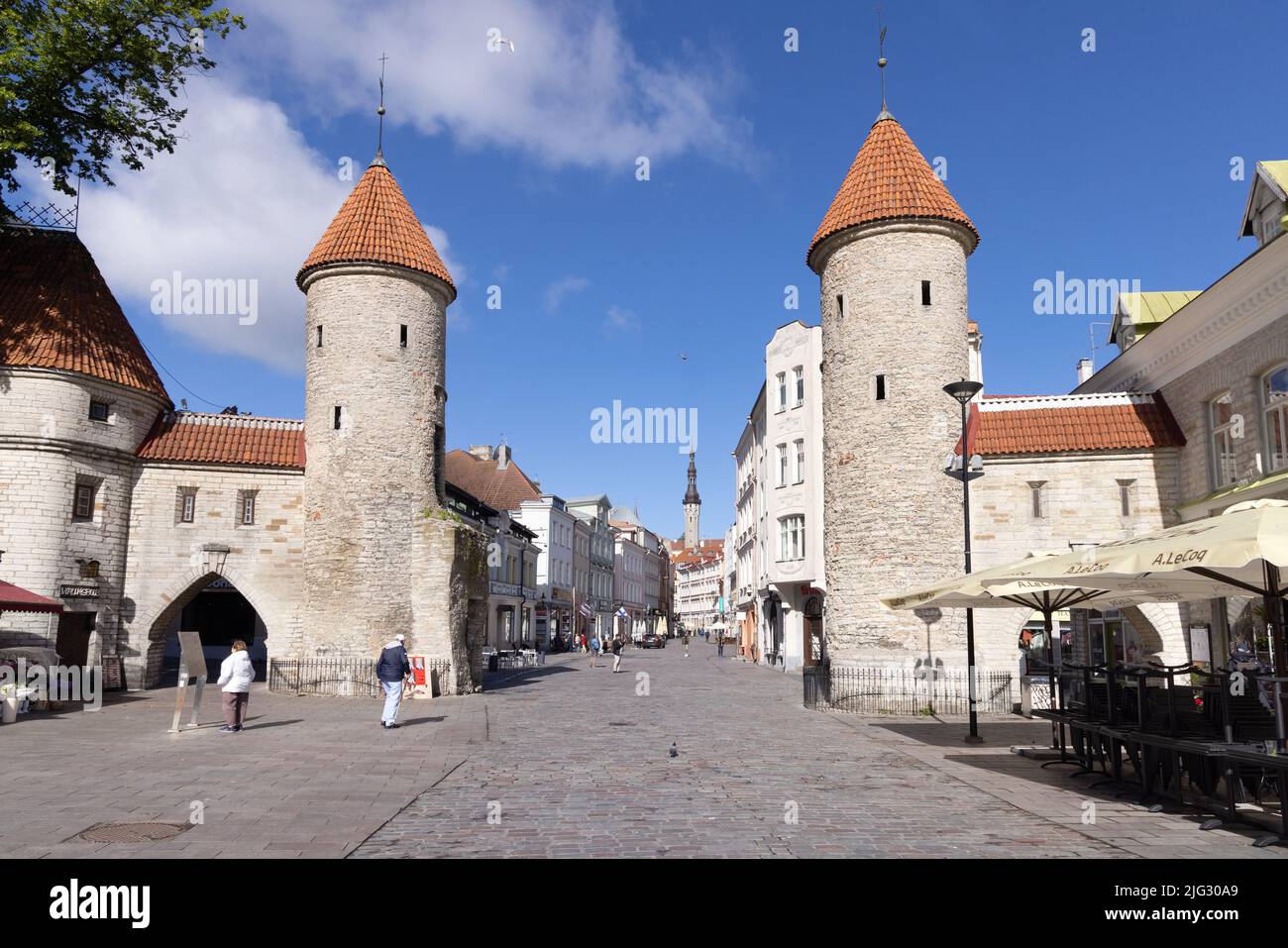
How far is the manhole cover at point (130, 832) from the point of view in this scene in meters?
7.83

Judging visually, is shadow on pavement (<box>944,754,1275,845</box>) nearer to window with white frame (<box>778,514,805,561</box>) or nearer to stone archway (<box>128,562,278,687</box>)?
stone archway (<box>128,562,278,687</box>)

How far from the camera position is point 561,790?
35.0 feet

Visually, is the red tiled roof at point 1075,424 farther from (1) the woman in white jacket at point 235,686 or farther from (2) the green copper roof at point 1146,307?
(1) the woman in white jacket at point 235,686

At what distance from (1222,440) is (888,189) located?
9893 mm

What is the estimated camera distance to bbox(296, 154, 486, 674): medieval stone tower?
2452cm

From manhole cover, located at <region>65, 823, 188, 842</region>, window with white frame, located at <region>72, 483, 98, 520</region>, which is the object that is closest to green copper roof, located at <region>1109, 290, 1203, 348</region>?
manhole cover, located at <region>65, 823, 188, 842</region>

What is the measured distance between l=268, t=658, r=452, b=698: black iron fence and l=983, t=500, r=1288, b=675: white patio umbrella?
1747 cm

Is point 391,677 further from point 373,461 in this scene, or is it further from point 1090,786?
Answer: point 1090,786

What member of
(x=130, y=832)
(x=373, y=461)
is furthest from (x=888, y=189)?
(x=130, y=832)

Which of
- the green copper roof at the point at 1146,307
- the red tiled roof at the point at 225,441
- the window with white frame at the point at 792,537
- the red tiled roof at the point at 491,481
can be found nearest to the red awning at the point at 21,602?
the red tiled roof at the point at 225,441

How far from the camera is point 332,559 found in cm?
2459

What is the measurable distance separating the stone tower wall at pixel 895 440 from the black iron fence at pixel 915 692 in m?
0.34
